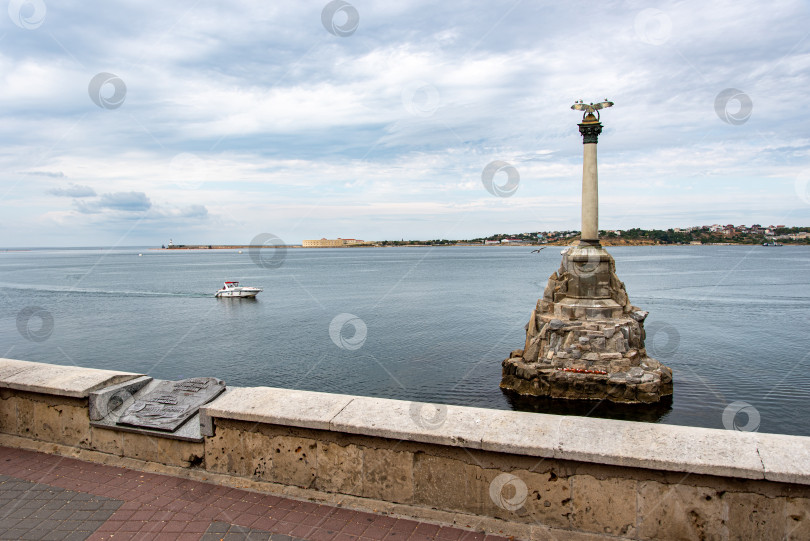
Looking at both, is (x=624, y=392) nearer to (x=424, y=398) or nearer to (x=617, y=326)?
(x=617, y=326)

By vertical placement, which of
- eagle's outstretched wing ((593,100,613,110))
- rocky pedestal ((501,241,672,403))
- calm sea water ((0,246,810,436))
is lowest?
calm sea water ((0,246,810,436))

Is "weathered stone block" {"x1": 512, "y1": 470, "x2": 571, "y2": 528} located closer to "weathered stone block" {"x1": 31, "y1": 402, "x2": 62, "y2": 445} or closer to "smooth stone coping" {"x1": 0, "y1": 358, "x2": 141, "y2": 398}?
"smooth stone coping" {"x1": 0, "y1": 358, "x2": 141, "y2": 398}

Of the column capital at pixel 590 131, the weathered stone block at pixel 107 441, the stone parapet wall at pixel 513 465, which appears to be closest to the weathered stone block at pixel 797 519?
the stone parapet wall at pixel 513 465

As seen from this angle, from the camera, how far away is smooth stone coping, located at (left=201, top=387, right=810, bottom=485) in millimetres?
3391

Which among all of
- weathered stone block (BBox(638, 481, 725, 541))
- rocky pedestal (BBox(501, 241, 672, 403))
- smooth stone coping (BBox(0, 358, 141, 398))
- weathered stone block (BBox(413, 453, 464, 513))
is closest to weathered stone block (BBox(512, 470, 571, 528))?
weathered stone block (BBox(413, 453, 464, 513))

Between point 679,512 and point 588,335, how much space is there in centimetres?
1763

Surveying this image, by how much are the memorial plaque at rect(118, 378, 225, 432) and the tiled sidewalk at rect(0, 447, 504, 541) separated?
462mm

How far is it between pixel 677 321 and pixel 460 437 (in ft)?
132

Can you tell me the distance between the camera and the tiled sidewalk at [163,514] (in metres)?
3.74

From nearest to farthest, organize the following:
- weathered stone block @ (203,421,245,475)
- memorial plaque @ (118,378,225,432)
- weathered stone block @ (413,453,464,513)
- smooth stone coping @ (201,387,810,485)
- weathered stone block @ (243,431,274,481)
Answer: smooth stone coping @ (201,387,810,485), weathered stone block @ (413,453,464,513), weathered stone block @ (243,431,274,481), weathered stone block @ (203,421,245,475), memorial plaque @ (118,378,225,432)

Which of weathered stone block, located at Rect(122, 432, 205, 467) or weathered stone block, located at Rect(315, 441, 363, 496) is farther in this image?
weathered stone block, located at Rect(122, 432, 205, 467)

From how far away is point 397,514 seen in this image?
400 cm

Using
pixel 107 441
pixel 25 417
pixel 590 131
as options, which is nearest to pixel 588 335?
pixel 590 131

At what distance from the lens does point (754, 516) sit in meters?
3.37
